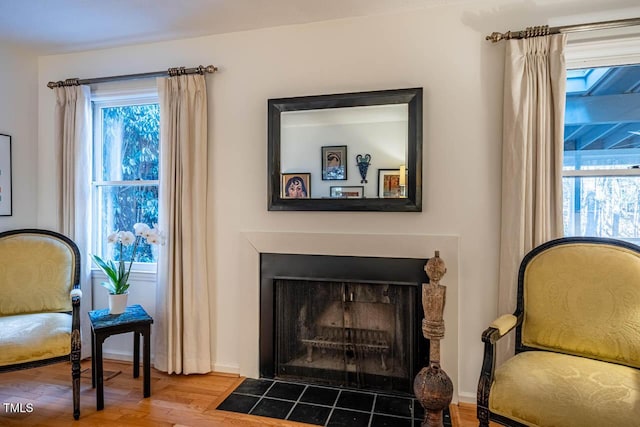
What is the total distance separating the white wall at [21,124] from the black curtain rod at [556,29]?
341 centimetres

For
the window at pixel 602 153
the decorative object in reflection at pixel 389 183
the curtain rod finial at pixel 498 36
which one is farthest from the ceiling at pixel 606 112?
the decorative object in reflection at pixel 389 183

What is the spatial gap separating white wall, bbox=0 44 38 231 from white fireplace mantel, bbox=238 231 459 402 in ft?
6.12

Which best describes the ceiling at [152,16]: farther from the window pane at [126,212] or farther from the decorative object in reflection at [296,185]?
the window pane at [126,212]

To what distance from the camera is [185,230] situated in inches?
104

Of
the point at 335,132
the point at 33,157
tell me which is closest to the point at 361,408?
the point at 335,132

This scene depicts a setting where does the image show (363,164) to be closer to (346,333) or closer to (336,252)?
(336,252)

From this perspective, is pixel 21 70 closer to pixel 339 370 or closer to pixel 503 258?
pixel 339 370

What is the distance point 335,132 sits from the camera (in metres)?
2.48

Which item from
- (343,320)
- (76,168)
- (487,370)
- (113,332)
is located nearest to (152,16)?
(76,168)

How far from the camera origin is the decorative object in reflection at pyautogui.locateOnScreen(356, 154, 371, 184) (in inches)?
94.7

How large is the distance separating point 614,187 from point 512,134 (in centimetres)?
72

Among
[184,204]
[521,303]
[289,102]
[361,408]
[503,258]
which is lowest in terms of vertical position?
[361,408]

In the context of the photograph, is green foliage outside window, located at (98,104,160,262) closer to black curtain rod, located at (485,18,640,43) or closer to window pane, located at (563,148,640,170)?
black curtain rod, located at (485,18,640,43)

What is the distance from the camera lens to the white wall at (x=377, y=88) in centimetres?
227
